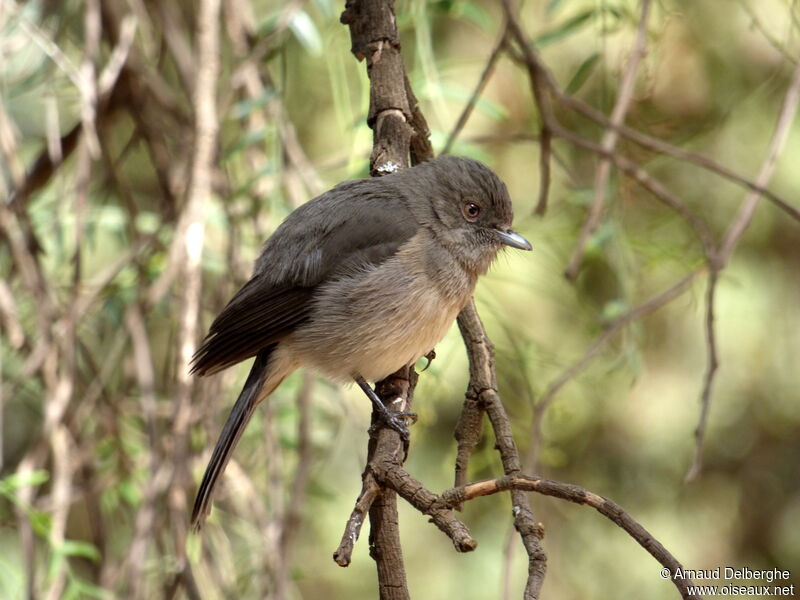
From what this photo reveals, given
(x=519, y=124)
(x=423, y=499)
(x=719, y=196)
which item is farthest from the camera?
→ (x=519, y=124)

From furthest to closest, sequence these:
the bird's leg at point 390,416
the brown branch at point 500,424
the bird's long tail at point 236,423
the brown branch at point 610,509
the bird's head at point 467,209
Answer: the bird's head at point 467,209
the bird's long tail at point 236,423
the bird's leg at point 390,416
the brown branch at point 500,424
the brown branch at point 610,509

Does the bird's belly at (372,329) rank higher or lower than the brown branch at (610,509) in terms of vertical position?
higher

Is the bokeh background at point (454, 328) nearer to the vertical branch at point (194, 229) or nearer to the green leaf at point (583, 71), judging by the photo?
the green leaf at point (583, 71)

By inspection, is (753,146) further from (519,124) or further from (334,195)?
(334,195)

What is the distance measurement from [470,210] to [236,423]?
117cm

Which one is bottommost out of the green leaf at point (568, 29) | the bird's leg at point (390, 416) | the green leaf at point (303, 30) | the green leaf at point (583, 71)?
the bird's leg at point (390, 416)

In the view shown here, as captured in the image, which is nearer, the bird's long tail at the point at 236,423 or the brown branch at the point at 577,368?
the brown branch at the point at 577,368

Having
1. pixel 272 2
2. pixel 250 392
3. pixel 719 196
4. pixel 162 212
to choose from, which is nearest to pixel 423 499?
pixel 250 392

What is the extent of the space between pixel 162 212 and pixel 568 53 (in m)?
2.24

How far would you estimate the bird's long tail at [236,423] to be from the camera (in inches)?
126

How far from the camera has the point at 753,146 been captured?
4.95 m

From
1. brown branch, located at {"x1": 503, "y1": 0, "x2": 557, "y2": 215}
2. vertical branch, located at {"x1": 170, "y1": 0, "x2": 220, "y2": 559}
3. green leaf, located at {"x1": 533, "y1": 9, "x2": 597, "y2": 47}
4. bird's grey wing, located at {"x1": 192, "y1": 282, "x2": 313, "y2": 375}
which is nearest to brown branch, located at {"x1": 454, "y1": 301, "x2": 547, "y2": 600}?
brown branch, located at {"x1": 503, "y1": 0, "x2": 557, "y2": 215}

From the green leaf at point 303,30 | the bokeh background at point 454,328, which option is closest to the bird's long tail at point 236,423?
the bokeh background at point 454,328

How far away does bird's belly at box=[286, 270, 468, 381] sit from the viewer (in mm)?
3258
